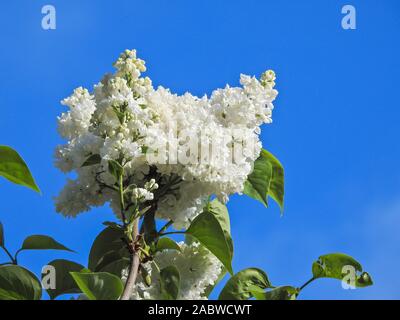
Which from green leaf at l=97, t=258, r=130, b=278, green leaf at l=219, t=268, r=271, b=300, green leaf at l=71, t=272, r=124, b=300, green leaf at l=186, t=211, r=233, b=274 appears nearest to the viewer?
green leaf at l=71, t=272, r=124, b=300

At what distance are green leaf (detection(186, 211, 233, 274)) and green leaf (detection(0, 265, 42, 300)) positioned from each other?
0.48 m

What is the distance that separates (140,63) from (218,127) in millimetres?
313

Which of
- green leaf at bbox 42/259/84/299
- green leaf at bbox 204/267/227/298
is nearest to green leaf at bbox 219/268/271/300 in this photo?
green leaf at bbox 204/267/227/298

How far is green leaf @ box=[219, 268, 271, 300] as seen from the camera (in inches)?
95.0

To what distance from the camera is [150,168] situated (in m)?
2.27

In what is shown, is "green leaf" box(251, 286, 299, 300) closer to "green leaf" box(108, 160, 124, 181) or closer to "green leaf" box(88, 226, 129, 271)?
"green leaf" box(88, 226, 129, 271)

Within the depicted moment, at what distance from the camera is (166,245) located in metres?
2.27

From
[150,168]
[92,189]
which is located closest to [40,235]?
[92,189]

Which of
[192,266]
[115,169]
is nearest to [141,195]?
[115,169]

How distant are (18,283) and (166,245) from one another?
0.44 metres

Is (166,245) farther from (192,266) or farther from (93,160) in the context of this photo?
(93,160)
